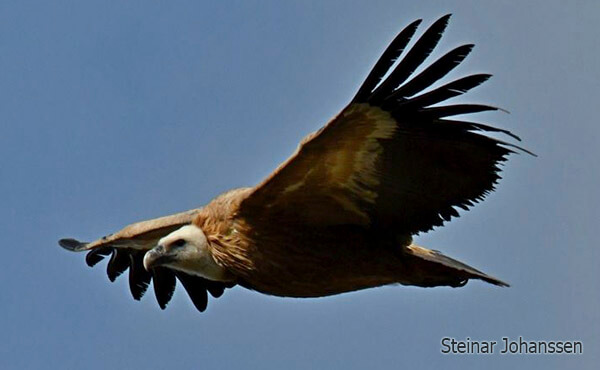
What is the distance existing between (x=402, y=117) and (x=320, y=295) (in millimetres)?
1930

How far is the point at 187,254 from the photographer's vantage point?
41.6 ft

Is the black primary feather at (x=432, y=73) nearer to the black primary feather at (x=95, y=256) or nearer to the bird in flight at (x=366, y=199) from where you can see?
the bird in flight at (x=366, y=199)

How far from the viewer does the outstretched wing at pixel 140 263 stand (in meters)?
14.0

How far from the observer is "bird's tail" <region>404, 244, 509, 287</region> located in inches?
471

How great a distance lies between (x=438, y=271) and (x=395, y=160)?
1157mm

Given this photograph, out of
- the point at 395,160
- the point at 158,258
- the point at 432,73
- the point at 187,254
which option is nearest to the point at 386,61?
the point at 432,73

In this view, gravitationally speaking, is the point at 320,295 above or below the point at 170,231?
below

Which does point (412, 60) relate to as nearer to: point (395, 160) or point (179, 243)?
point (395, 160)

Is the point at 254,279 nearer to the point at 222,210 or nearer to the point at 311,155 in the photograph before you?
the point at 222,210

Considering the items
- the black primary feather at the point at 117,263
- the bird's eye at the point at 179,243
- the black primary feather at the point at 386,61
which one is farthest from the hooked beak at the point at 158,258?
the black primary feather at the point at 386,61

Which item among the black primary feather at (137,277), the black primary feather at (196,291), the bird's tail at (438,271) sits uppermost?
the black primary feather at (137,277)

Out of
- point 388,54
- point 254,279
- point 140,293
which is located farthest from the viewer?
point 140,293

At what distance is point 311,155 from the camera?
11.3m

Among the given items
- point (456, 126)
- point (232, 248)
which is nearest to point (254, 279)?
point (232, 248)
